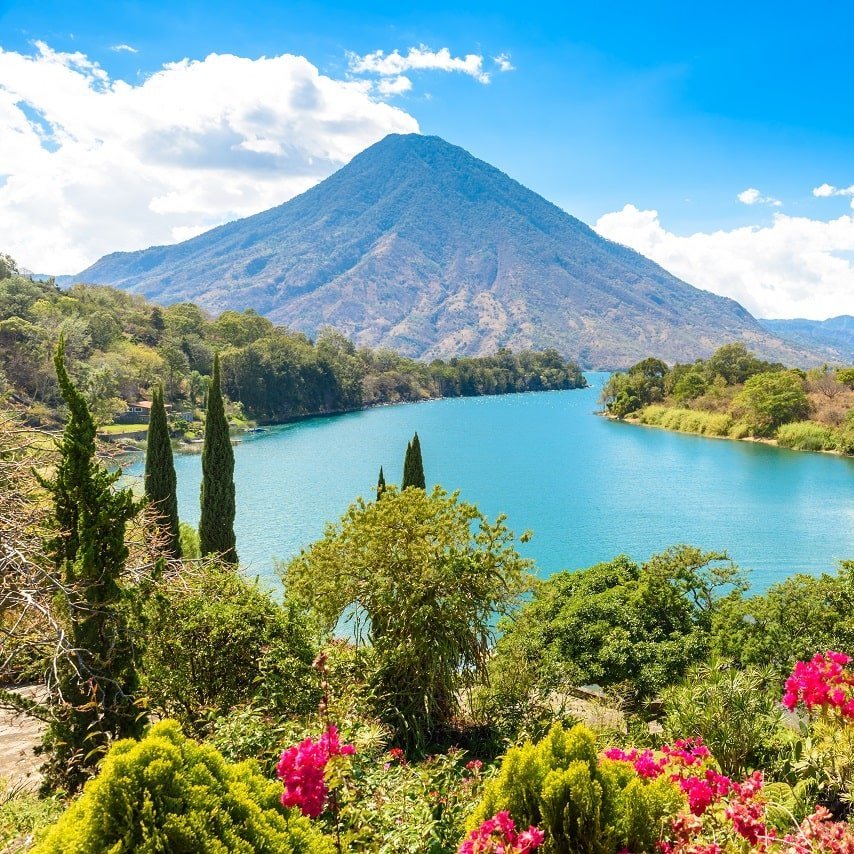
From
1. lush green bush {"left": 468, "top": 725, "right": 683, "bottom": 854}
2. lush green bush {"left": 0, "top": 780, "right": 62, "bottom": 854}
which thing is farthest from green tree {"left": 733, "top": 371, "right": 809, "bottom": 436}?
lush green bush {"left": 0, "top": 780, "right": 62, "bottom": 854}

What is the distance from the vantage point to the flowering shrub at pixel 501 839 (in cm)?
272

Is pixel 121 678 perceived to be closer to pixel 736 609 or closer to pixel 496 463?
pixel 736 609

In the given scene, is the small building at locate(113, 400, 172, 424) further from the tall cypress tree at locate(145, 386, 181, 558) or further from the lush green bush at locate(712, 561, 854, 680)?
the lush green bush at locate(712, 561, 854, 680)

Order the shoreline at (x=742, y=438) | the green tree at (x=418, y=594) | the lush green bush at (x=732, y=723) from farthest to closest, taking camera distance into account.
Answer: the shoreline at (x=742, y=438), the green tree at (x=418, y=594), the lush green bush at (x=732, y=723)

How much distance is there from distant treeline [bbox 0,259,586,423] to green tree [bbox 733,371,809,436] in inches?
1806

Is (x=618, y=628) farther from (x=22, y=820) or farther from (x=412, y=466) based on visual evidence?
(x=22, y=820)

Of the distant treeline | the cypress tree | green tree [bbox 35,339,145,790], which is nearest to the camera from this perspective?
green tree [bbox 35,339,145,790]

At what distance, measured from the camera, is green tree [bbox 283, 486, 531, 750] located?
8.02 meters

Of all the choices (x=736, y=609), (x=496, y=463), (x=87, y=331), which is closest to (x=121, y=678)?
(x=736, y=609)

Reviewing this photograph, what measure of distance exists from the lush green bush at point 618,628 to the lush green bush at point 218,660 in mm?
4226

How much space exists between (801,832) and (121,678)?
5050mm

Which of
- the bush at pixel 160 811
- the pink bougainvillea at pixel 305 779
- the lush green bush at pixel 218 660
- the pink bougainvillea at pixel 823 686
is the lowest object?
the lush green bush at pixel 218 660

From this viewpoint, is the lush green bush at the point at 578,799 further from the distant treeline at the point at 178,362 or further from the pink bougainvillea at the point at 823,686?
the distant treeline at the point at 178,362

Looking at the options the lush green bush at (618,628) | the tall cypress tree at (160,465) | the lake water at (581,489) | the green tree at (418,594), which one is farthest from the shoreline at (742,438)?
the tall cypress tree at (160,465)
